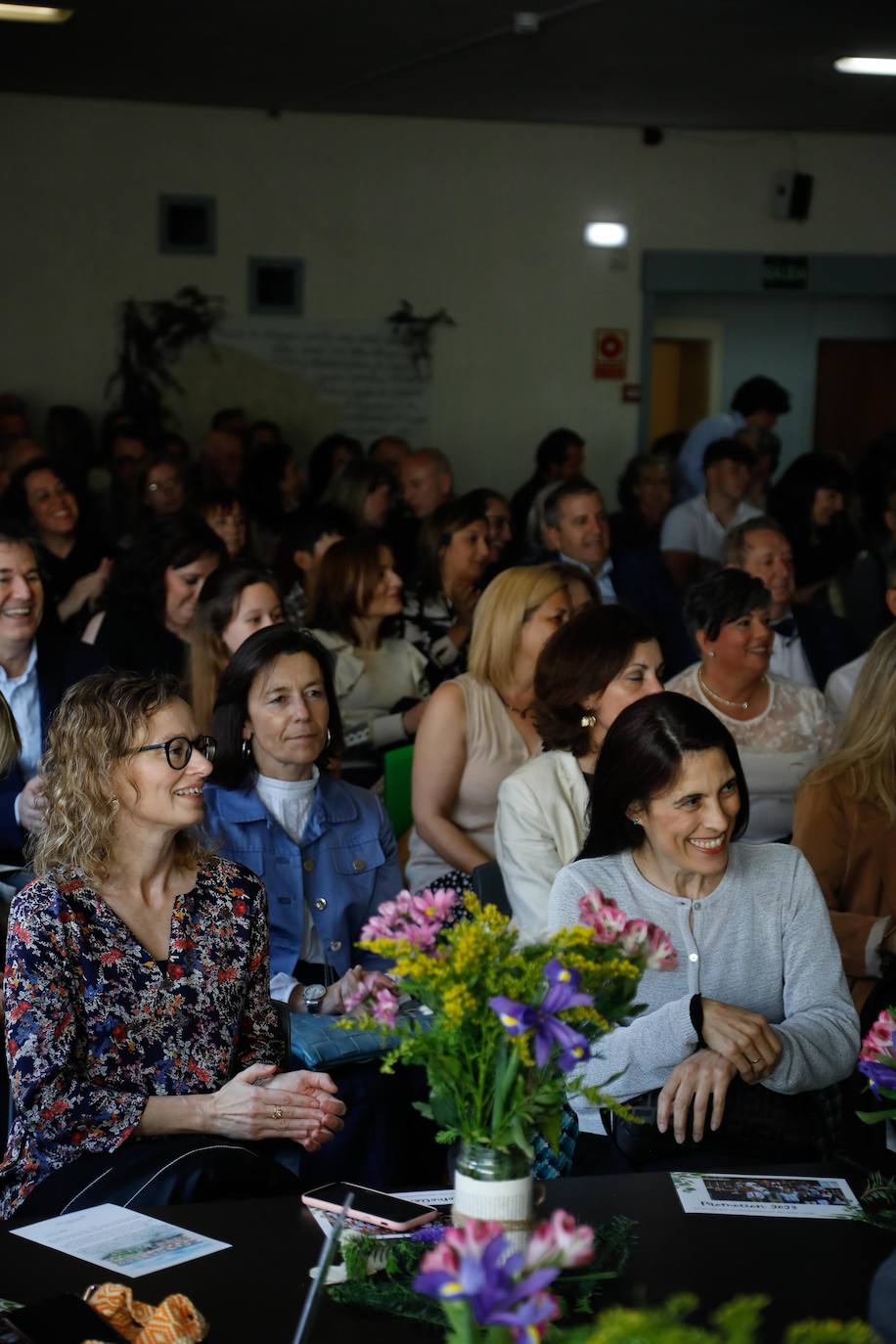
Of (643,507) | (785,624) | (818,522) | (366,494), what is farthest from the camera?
(643,507)

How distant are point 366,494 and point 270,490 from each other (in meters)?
1.72

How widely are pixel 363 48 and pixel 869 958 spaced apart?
6.40m

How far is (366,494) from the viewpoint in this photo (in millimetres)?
7441

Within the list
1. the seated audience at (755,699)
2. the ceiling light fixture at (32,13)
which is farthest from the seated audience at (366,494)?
the seated audience at (755,699)

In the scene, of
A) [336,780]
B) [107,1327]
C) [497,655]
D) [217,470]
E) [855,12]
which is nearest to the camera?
[107,1327]

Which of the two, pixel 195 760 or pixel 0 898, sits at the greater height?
pixel 195 760

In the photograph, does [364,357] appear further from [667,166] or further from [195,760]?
[195,760]

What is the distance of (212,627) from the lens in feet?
15.4

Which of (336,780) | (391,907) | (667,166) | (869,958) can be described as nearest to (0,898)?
(336,780)

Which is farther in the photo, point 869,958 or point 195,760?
point 869,958

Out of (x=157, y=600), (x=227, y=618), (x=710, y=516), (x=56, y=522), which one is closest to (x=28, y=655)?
(x=227, y=618)

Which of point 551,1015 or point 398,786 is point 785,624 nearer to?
point 398,786

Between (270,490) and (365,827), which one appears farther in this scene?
(270,490)

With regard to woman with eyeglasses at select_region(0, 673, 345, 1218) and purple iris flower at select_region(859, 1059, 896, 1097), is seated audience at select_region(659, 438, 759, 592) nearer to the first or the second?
woman with eyeglasses at select_region(0, 673, 345, 1218)
